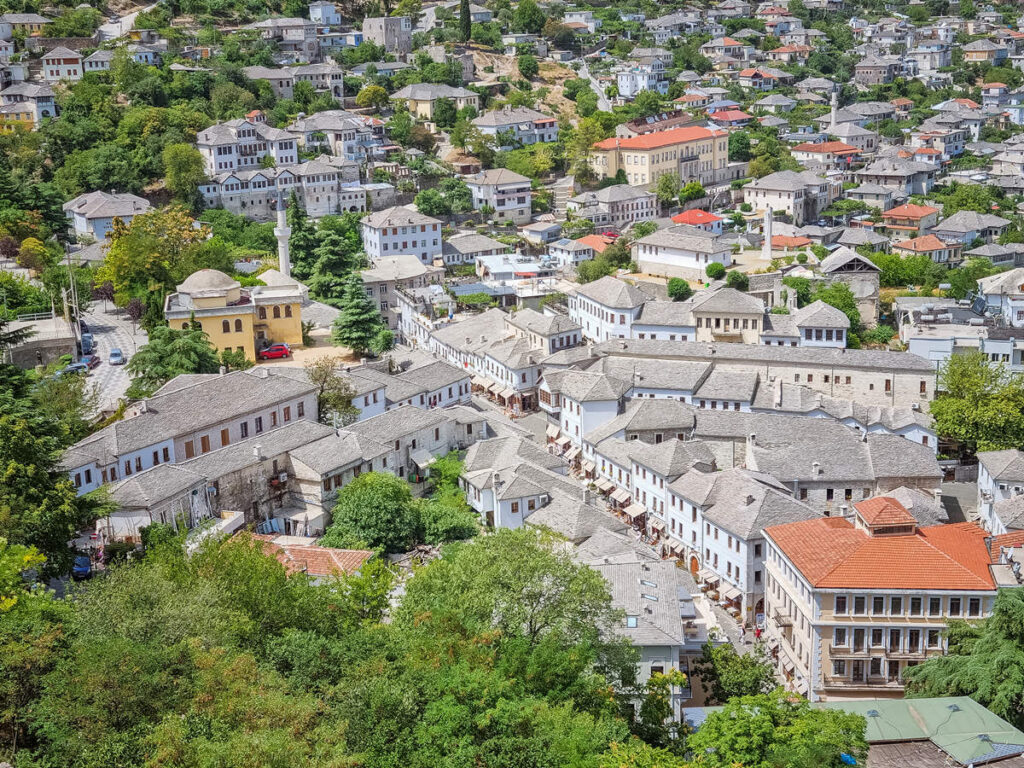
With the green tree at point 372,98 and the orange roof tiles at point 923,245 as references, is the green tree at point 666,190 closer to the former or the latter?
the orange roof tiles at point 923,245

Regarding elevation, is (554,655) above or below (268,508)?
above

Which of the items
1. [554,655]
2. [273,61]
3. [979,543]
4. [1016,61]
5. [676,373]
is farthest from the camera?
[1016,61]

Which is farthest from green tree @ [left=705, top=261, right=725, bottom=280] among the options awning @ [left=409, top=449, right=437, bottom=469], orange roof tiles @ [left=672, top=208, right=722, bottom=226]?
awning @ [left=409, top=449, right=437, bottom=469]

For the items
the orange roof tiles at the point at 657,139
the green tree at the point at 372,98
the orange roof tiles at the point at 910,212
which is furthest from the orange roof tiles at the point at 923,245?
the green tree at the point at 372,98

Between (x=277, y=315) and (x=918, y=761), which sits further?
(x=277, y=315)

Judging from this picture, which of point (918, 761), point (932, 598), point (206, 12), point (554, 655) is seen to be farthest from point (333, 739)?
point (206, 12)

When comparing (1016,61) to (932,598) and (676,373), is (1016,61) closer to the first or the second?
(676,373)

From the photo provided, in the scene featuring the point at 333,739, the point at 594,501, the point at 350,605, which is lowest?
the point at 594,501
